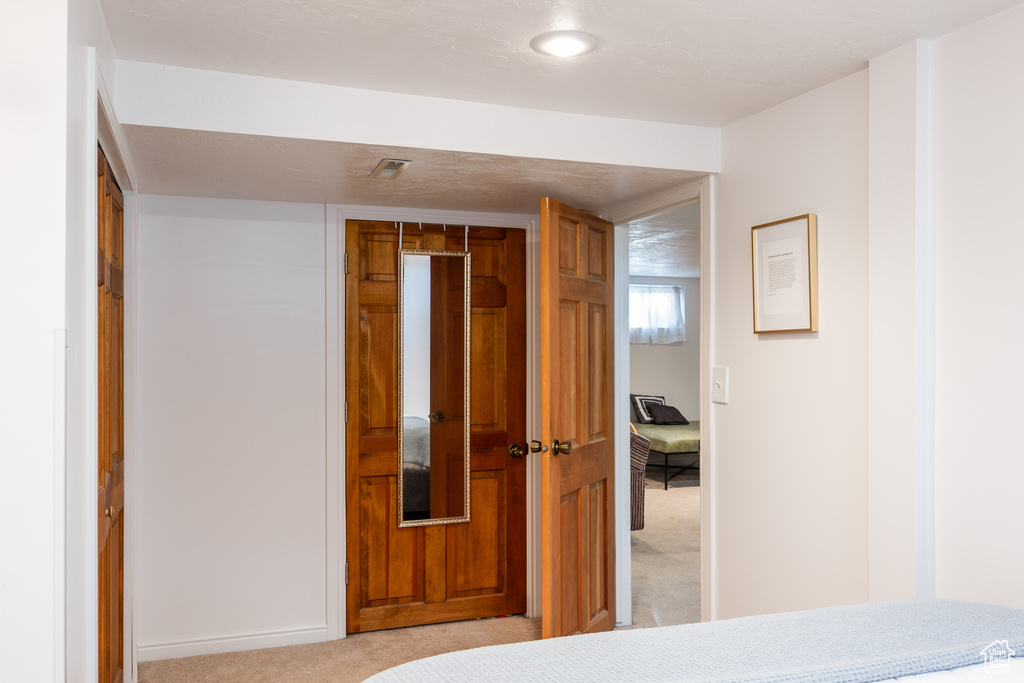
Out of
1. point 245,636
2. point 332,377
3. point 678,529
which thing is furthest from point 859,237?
point 678,529

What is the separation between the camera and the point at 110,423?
2.35 metres

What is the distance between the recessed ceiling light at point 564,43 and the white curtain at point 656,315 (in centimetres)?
626

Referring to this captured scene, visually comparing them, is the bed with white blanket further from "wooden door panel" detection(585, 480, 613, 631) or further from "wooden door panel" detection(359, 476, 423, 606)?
"wooden door panel" detection(359, 476, 423, 606)

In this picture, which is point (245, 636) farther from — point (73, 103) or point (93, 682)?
point (73, 103)

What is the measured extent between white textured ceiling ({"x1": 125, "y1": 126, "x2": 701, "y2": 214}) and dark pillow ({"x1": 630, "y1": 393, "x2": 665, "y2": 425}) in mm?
4657

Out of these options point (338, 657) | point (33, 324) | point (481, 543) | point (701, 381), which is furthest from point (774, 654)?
point (481, 543)

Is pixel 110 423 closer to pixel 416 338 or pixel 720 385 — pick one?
pixel 416 338

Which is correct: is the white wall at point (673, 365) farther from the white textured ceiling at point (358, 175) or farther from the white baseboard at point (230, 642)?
the white baseboard at point (230, 642)

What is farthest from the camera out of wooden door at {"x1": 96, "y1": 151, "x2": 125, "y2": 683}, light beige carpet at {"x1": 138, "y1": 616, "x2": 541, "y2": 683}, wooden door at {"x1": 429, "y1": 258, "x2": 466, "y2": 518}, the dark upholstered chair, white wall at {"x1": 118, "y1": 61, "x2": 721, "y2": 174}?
the dark upholstered chair

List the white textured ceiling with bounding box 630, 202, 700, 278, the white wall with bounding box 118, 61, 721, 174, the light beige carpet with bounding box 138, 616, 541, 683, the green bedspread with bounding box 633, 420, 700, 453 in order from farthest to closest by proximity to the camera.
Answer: the green bedspread with bounding box 633, 420, 700, 453, the white textured ceiling with bounding box 630, 202, 700, 278, the light beige carpet with bounding box 138, 616, 541, 683, the white wall with bounding box 118, 61, 721, 174

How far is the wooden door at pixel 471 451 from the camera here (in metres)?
3.57

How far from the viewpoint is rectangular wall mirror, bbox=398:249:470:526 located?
11.9ft

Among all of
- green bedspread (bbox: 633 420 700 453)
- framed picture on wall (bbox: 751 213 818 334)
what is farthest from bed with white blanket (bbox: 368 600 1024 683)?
green bedspread (bbox: 633 420 700 453)

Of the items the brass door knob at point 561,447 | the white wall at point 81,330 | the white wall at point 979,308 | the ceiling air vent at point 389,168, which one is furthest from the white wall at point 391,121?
the brass door knob at point 561,447
